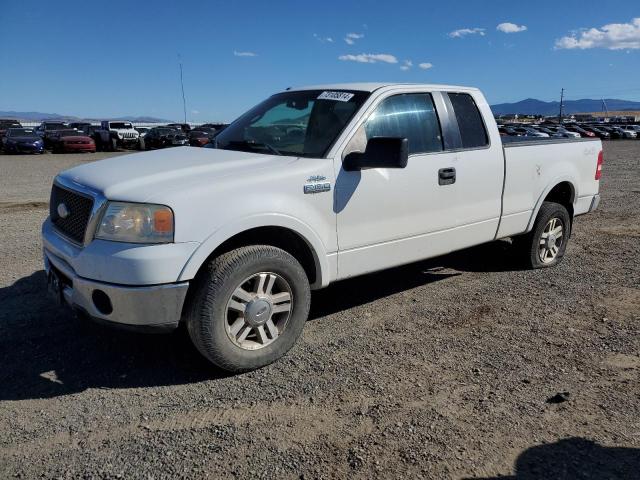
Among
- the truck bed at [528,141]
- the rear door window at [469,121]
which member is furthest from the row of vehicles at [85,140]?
the rear door window at [469,121]

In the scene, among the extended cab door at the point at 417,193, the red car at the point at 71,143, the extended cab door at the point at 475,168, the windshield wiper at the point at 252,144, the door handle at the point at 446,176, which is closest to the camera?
the extended cab door at the point at 417,193

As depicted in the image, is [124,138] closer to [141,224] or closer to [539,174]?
[539,174]

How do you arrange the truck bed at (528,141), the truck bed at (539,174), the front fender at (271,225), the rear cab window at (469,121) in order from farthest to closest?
the truck bed at (528,141), the truck bed at (539,174), the rear cab window at (469,121), the front fender at (271,225)

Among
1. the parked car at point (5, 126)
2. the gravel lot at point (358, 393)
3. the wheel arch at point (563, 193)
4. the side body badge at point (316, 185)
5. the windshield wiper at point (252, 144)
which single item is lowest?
the gravel lot at point (358, 393)

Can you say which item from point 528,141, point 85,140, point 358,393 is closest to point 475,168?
point 528,141

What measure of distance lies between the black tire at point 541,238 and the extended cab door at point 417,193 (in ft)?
2.83

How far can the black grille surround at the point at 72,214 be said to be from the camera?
11.1 feet

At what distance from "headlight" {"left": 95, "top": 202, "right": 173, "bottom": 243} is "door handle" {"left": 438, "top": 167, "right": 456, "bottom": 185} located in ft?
7.64

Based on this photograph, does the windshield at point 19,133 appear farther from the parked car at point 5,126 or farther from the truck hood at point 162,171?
the truck hood at point 162,171

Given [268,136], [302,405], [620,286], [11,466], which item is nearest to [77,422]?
[11,466]

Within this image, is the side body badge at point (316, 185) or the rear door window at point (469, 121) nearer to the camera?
the side body badge at point (316, 185)

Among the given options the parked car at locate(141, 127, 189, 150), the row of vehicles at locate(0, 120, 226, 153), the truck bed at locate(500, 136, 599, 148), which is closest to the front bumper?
the truck bed at locate(500, 136, 599, 148)

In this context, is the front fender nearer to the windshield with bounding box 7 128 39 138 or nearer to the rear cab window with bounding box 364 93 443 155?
the rear cab window with bounding box 364 93 443 155

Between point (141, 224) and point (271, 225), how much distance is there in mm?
807
